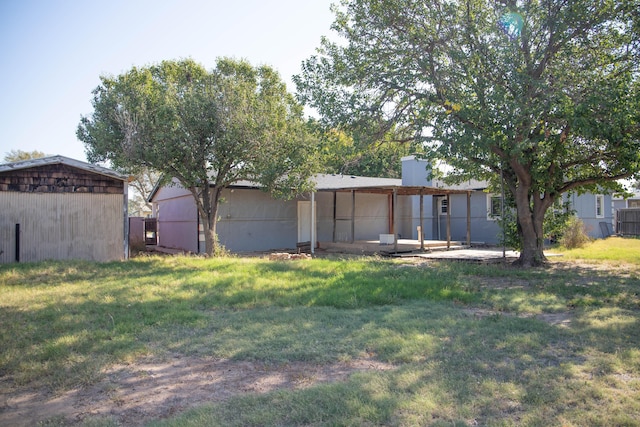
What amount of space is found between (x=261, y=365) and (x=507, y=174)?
1085 centimetres

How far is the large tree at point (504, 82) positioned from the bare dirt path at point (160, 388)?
748 cm

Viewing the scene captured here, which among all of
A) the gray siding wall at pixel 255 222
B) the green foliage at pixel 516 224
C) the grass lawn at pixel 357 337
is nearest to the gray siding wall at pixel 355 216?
the gray siding wall at pixel 255 222

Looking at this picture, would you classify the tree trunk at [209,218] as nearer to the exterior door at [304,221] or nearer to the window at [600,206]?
the exterior door at [304,221]

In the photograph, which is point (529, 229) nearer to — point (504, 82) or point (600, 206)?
point (504, 82)

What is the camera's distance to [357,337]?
5566 mm

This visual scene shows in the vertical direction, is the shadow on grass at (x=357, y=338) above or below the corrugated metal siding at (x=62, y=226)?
below

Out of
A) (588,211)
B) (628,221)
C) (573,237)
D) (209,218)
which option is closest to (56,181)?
(209,218)

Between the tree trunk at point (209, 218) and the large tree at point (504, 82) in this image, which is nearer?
the large tree at point (504, 82)

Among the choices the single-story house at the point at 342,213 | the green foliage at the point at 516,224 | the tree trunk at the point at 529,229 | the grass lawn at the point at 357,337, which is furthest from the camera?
the single-story house at the point at 342,213

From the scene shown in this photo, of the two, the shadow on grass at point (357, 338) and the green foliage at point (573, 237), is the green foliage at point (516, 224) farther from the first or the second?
the green foliage at point (573, 237)

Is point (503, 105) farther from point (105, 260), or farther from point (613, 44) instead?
point (105, 260)

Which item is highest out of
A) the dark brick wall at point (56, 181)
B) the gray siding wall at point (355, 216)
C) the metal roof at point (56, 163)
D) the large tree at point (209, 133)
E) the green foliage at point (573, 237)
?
the large tree at point (209, 133)

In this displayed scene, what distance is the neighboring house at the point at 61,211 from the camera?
1245 centimetres

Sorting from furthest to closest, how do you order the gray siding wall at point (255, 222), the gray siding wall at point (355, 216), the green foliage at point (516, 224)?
the gray siding wall at point (355, 216)
the gray siding wall at point (255, 222)
the green foliage at point (516, 224)
